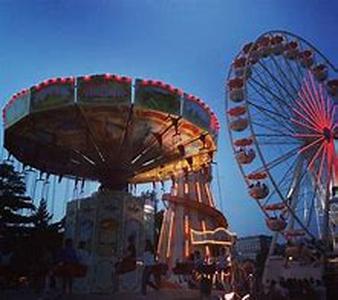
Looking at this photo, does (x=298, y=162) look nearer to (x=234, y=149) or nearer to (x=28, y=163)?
(x=234, y=149)

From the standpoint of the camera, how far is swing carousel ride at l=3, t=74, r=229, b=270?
18.1 metres

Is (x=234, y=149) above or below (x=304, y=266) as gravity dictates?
above

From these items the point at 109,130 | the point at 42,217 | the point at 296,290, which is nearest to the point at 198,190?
the point at 42,217

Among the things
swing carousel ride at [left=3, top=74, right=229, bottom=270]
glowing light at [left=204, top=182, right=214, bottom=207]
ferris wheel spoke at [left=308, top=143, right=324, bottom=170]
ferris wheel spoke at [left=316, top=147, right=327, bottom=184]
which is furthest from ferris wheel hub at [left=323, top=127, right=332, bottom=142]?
glowing light at [left=204, top=182, right=214, bottom=207]

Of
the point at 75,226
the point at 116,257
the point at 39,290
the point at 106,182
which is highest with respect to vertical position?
the point at 106,182

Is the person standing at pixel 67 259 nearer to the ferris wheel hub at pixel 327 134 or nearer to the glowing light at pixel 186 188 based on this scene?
the ferris wheel hub at pixel 327 134

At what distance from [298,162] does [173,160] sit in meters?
6.13

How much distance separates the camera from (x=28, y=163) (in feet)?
79.8

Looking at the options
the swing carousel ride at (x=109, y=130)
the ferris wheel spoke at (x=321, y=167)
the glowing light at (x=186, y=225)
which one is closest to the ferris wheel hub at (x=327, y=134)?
the ferris wheel spoke at (x=321, y=167)

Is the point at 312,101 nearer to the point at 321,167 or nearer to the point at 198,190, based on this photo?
the point at 321,167

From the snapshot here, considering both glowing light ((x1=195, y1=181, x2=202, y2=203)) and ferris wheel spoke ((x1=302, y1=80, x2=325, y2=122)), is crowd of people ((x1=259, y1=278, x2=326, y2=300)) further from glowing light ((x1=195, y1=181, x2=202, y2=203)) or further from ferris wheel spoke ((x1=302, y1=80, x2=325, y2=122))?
Answer: glowing light ((x1=195, y1=181, x2=202, y2=203))

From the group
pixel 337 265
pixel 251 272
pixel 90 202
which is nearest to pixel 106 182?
pixel 90 202

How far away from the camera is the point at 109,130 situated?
2088 centimetres

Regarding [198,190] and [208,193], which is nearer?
[198,190]
